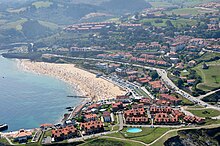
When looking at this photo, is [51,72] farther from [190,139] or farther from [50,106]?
[190,139]

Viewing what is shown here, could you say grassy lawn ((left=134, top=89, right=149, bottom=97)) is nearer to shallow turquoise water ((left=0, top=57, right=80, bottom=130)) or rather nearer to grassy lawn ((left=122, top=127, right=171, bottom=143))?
shallow turquoise water ((left=0, top=57, right=80, bottom=130))

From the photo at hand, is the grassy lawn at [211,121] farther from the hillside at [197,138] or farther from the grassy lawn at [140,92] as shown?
the grassy lawn at [140,92]

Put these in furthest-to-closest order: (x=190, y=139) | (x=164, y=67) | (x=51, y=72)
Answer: (x=51, y=72) → (x=164, y=67) → (x=190, y=139)

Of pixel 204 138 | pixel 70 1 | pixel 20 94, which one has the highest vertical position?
pixel 70 1

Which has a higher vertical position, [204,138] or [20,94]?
[20,94]

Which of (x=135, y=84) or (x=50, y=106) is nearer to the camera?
(x=50, y=106)

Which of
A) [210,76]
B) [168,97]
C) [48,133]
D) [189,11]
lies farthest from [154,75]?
[189,11]

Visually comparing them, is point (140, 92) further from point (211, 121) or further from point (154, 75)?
point (211, 121)

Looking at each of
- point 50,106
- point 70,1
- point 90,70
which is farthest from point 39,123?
point 70,1

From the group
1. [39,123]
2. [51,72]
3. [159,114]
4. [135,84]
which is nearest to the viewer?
[159,114]
